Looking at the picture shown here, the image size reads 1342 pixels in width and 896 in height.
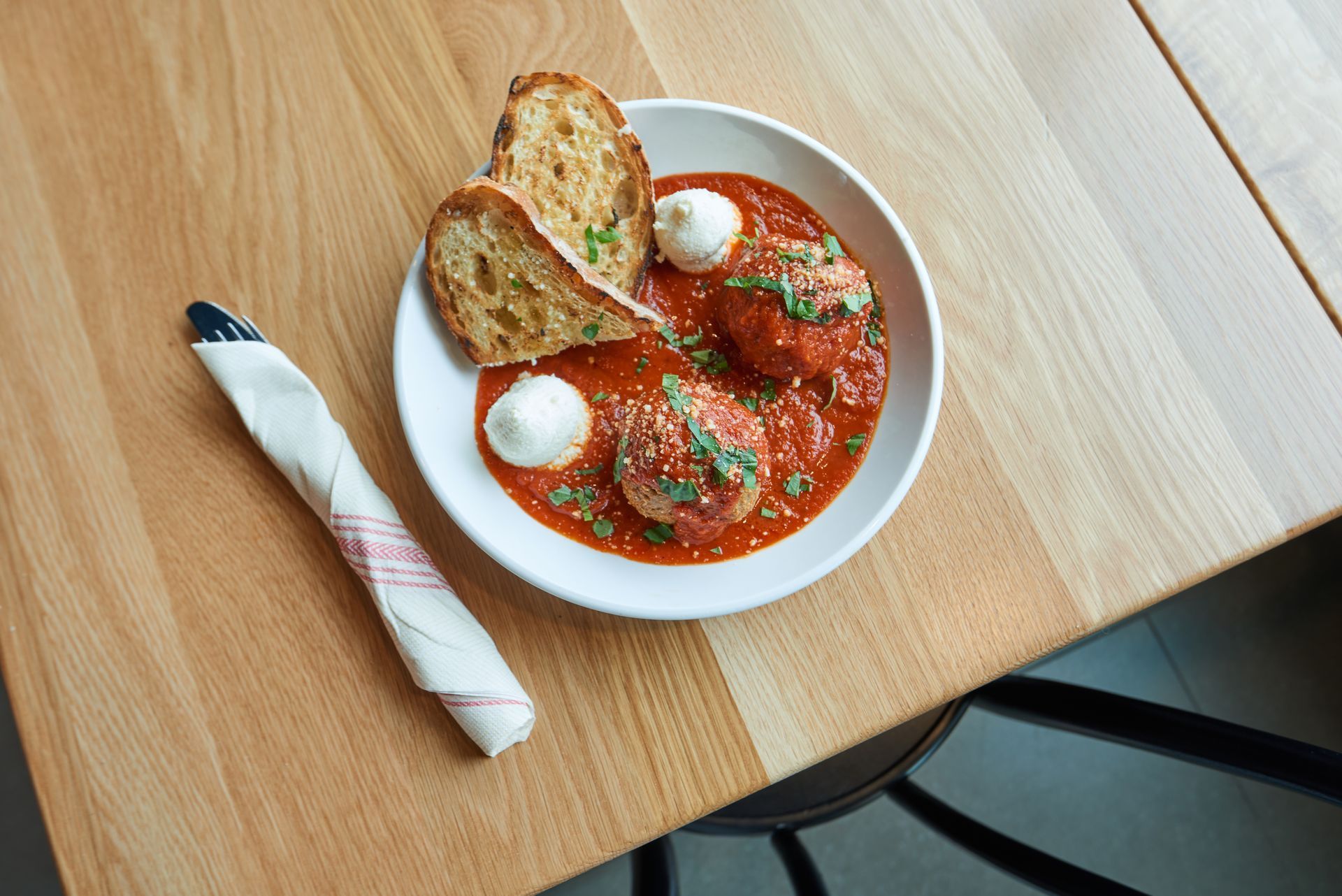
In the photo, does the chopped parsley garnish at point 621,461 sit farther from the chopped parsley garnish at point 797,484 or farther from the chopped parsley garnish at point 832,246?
the chopped parsley garnish at point 832,246

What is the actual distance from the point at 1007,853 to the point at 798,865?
0.51 meters

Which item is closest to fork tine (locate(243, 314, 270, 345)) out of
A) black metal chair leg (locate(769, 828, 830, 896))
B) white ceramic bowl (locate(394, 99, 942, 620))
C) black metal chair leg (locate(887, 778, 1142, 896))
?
white ceramic bowl (locate(394, 99, 942, 620))

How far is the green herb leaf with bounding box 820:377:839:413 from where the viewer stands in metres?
1.79

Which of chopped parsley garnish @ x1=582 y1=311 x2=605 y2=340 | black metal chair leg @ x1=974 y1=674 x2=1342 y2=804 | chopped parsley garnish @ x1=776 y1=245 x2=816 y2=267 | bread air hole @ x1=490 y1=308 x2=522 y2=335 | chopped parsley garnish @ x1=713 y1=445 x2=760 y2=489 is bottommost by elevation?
black metal chair leg @ x1=974 y1=674 x2=1342 y2=804

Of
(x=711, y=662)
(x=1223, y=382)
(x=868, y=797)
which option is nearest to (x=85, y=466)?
(x=711, y=662)

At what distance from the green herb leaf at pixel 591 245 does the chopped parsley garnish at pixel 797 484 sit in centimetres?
59

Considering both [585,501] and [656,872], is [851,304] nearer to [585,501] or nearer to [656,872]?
[585,501]

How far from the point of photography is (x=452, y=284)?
175 centimetres

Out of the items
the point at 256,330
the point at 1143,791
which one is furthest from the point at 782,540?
the point at 1143,791

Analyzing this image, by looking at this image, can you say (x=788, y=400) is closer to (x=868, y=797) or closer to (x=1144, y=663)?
(x=868, y=797)

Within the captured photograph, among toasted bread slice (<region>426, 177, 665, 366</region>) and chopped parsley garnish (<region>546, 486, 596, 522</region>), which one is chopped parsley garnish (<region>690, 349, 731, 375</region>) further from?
chopped parsley garnish (<region>546, 486, 596, 522</region>)

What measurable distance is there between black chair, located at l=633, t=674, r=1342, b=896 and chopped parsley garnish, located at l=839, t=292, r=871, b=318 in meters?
1.00

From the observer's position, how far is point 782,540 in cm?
175

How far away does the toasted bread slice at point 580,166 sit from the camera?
1760 mm
